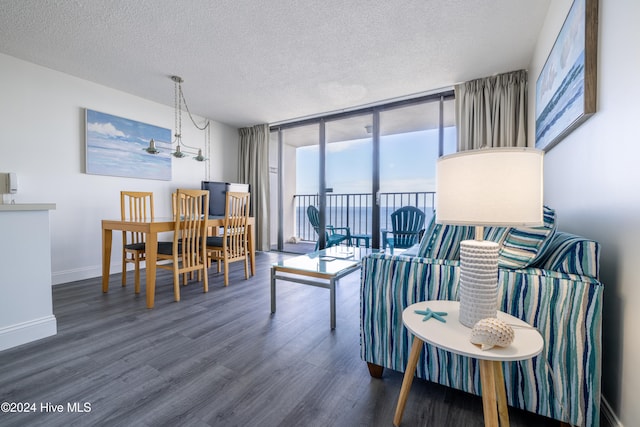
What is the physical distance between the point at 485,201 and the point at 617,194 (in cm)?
66

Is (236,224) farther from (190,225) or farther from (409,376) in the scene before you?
(409,376)

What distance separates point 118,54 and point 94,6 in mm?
698

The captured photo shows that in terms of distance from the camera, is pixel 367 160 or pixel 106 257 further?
pixel 367 160

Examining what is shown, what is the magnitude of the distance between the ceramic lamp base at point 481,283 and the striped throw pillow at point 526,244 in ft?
0.83

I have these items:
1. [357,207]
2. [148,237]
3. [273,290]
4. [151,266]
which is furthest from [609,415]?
[357,207]

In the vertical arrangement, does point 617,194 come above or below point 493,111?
below

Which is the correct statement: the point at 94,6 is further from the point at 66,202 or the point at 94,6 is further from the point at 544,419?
the point at 544,419

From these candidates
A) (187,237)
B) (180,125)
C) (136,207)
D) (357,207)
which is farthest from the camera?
(357,207)

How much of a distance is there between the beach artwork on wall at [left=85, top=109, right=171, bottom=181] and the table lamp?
12.8 ft

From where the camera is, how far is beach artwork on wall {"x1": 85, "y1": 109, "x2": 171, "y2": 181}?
322cm

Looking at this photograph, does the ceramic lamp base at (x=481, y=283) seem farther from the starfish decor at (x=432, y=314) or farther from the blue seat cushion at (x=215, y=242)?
the blue seat cushion at (x=215, y=242)

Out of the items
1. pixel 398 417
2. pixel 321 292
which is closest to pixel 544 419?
pixel 398 417

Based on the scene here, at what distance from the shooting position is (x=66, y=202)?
3.06 metres

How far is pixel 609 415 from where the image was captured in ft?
3.36
